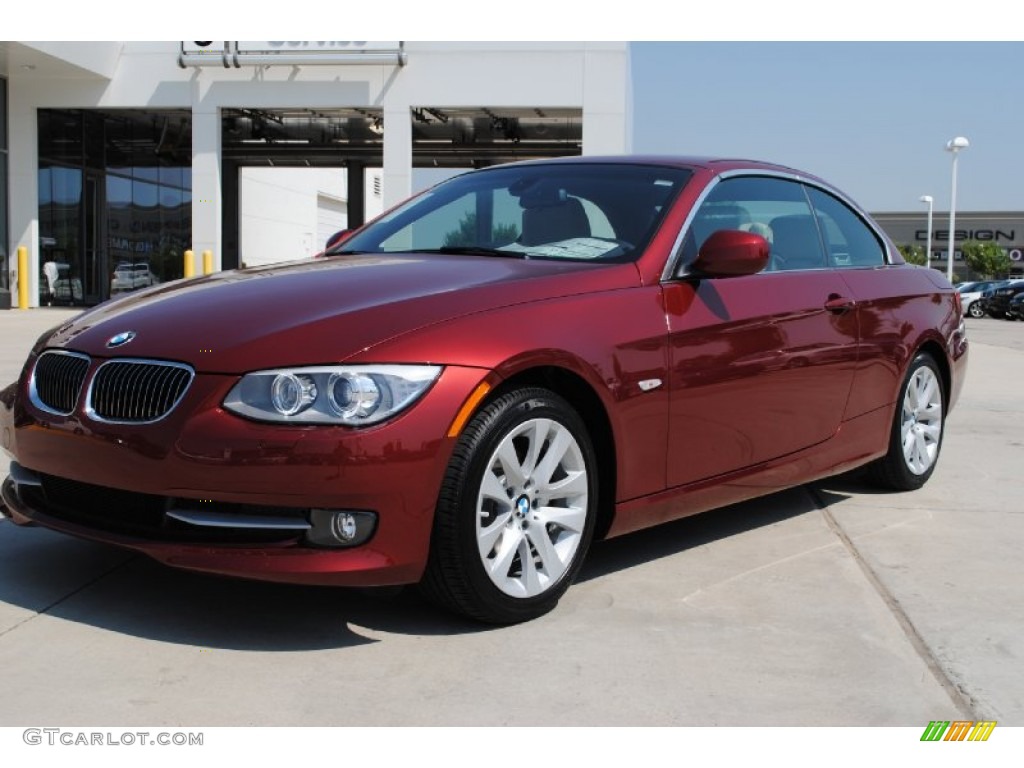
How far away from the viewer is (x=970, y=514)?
5324 millimetres

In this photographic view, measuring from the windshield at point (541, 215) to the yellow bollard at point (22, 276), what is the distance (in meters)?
21.8

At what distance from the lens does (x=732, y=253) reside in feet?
13.2

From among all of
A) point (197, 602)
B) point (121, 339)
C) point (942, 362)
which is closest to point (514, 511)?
point (197, 602)

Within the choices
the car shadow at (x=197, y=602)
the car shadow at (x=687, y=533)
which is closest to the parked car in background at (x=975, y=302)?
the car shadow at (x=687, y=533)

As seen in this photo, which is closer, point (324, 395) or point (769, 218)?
point (324, 395)

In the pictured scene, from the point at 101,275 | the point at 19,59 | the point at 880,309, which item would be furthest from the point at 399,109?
the point at 880,309

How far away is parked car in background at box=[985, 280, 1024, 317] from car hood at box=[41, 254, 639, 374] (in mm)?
37573

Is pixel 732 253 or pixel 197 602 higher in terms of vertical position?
pixel 732 253

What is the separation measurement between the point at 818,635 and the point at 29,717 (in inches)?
88.2

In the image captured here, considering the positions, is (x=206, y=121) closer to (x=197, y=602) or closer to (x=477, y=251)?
(x=477, y=251)

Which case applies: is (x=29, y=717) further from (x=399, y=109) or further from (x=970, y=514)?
(x=399, y=109)

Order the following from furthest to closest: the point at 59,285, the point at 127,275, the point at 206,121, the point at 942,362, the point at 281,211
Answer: the point at 281,211 → the point at 127,275 → the point at 59,285 → the point at 206,121 → the point at 942,362

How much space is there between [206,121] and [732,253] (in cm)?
2136

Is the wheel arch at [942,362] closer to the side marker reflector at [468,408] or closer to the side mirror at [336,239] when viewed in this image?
the side mirror at [336,239]
